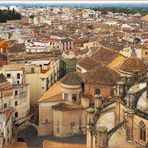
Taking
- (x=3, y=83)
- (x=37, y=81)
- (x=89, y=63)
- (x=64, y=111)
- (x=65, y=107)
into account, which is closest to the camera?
(x=64, y=111)

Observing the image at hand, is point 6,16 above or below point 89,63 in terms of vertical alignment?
below

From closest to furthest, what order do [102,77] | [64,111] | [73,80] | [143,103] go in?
[143,103] → [64,111] → [102,77] → [73,80]

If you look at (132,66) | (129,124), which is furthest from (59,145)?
(132,66)

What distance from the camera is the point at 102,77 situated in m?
42.0

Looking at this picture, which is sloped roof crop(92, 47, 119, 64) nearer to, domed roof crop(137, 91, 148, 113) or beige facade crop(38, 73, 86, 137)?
beige facade crop(38, 73, 86, 137)

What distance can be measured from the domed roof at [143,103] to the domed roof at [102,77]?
12260mm

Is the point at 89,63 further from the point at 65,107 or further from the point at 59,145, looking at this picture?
the point at 59,145

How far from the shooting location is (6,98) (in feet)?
140

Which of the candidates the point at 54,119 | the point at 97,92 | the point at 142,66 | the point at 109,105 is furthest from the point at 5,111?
the point at 142,66

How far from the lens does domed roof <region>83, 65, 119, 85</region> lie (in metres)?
41.6

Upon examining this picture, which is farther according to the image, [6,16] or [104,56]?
[6,16]

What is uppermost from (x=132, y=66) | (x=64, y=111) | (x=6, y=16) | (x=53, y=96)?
(x=132, y=66)

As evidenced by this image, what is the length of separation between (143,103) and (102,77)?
43.8ft

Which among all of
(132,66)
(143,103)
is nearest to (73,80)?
(132,66)
